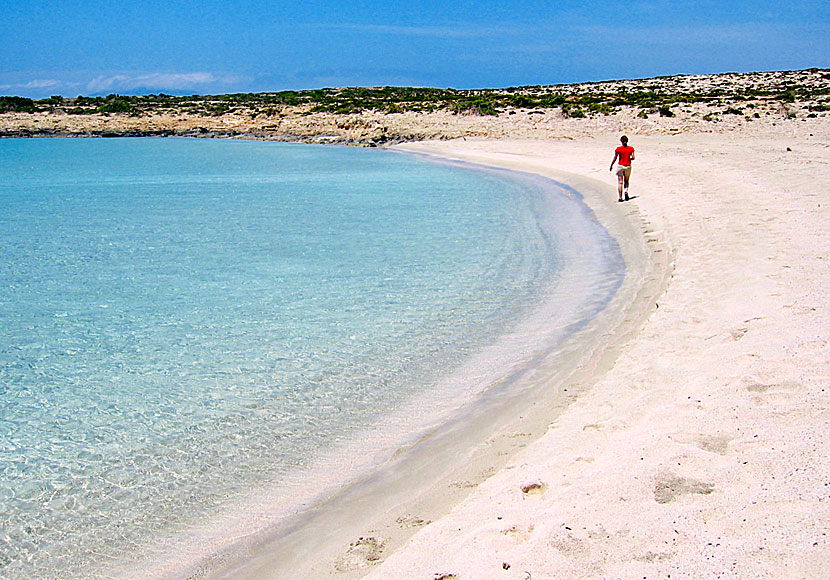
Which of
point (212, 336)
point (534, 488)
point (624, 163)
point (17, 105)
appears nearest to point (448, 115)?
point (624, 163)

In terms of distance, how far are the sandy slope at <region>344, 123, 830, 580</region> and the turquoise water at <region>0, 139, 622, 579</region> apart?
5.36 ft

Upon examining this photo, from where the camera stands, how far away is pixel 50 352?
7.63 metres

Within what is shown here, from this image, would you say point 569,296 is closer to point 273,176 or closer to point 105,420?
point 105,420

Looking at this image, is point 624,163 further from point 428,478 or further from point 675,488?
point 675,488

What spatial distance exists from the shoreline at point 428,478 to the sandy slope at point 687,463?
20 centimetres

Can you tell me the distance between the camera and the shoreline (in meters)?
4.13

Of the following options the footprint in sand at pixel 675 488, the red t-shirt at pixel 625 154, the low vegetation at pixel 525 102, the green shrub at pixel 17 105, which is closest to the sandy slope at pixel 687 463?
the footprint in sand at pixel 675 488

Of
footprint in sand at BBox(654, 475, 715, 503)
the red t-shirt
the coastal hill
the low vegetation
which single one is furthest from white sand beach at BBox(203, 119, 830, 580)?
the low vegetation

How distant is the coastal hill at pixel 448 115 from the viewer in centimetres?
3706

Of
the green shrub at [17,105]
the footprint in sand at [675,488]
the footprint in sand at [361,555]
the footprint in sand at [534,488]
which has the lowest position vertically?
the footprint in sand at [361,555]

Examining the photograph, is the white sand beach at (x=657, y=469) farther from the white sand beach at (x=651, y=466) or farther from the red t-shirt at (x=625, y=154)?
the red t-shirt at (x=625, y=154)

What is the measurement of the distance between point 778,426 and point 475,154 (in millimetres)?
29761

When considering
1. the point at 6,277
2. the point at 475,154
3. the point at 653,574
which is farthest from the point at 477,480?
the point at 475,154

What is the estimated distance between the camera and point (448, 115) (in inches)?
1914
